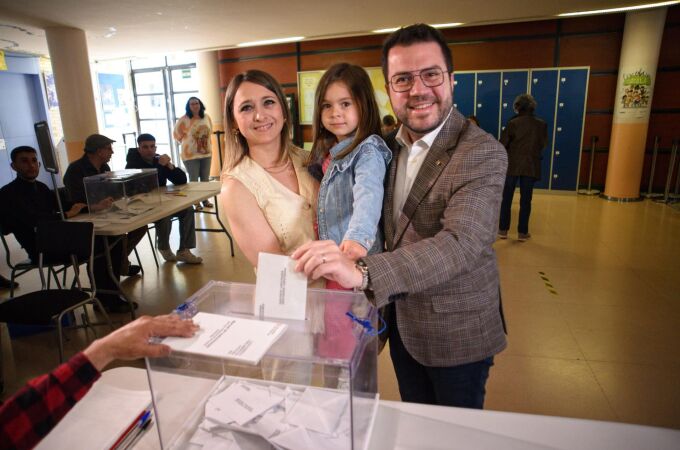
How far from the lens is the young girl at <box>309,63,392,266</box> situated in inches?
53.2

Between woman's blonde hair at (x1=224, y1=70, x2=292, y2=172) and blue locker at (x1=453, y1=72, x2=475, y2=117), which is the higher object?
blue locker at (x1=453, y1=72, x2=475, y2=117)

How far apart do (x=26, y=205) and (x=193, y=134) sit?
373 cm

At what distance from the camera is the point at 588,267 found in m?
→ 4.52

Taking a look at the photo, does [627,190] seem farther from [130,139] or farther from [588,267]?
[130,139]

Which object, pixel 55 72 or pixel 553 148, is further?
pixel 553 148

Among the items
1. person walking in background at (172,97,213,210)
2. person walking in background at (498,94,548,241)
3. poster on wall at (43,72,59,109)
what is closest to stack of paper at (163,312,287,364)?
person walking in background at (498,94,548,241)

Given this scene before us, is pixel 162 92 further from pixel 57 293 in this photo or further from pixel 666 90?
pixel 666 90

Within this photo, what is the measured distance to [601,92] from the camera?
7.84m

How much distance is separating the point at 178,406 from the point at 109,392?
309 mm

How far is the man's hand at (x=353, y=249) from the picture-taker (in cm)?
111

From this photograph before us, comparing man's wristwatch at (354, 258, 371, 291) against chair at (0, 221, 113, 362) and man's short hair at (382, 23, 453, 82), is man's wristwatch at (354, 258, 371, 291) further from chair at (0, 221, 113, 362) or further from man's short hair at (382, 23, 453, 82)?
chair at (0, 221, 113, 362)

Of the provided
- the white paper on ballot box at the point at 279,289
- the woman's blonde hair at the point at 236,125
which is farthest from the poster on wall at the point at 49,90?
the white paper on ballot box at the point at 279,289

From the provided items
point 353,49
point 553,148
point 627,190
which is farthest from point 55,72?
point 627,190

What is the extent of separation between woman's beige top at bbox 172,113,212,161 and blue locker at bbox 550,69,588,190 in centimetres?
629
